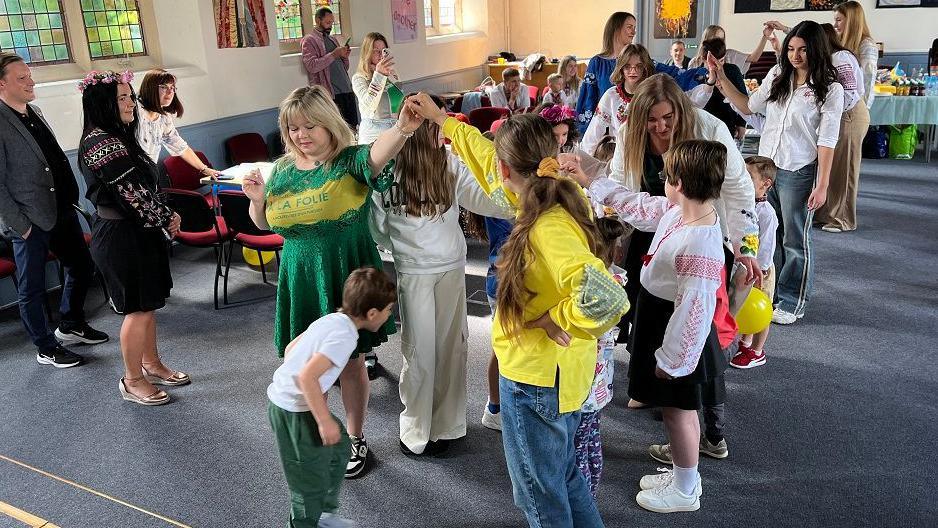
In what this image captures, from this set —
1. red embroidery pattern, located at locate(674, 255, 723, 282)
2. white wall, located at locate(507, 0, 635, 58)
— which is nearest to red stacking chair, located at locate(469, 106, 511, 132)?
red embroidery pattern, located at locate(674, 255, 723, 282)

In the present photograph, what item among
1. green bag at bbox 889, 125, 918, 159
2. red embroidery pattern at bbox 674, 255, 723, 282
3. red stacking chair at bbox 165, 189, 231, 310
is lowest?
green bag at bbox 889, 125, 918, 159

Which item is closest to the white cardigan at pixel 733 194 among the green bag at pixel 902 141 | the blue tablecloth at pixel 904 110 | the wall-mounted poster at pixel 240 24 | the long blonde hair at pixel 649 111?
the long blonde hair at pixel 649 111

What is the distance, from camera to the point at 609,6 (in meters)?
12.2

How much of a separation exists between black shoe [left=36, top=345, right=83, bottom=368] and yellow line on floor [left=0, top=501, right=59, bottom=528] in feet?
4.40

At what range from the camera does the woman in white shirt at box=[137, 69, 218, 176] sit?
197 inches

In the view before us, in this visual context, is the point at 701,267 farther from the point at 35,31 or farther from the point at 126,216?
the point at 35,31

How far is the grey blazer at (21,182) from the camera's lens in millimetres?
3893

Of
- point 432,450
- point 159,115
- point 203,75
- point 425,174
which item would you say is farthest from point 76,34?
point 432,450

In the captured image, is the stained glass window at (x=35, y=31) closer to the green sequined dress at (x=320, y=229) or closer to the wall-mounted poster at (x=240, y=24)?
the wall-mounted poster at (x=240, y=24)

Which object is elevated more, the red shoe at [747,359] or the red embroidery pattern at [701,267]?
the red embroidery pattern at [701,267]

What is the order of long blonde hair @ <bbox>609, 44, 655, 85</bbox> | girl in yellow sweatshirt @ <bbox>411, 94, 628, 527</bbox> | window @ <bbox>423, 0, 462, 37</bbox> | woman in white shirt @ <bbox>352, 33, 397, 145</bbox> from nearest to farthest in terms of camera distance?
1. girl in yellow sweatshirt @ <bbox>411, 94, 628, 527</bbox>
2. long blonde hair @ <bbox>609, 44, 655, 85</bbox>
3. woman in white shirt @ <bbox>352, 33, 397, 145</bbox>
4. window @ <bbox>423, 0, 462, 37</bbox>

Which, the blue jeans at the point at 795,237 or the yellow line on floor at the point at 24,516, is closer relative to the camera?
the yellow line on floor at the point at 24,516

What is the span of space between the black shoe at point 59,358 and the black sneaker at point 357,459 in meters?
2.04

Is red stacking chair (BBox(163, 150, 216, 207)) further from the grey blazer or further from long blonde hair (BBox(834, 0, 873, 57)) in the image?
long blonde hair (BBox(834, 0, 873, 57))
